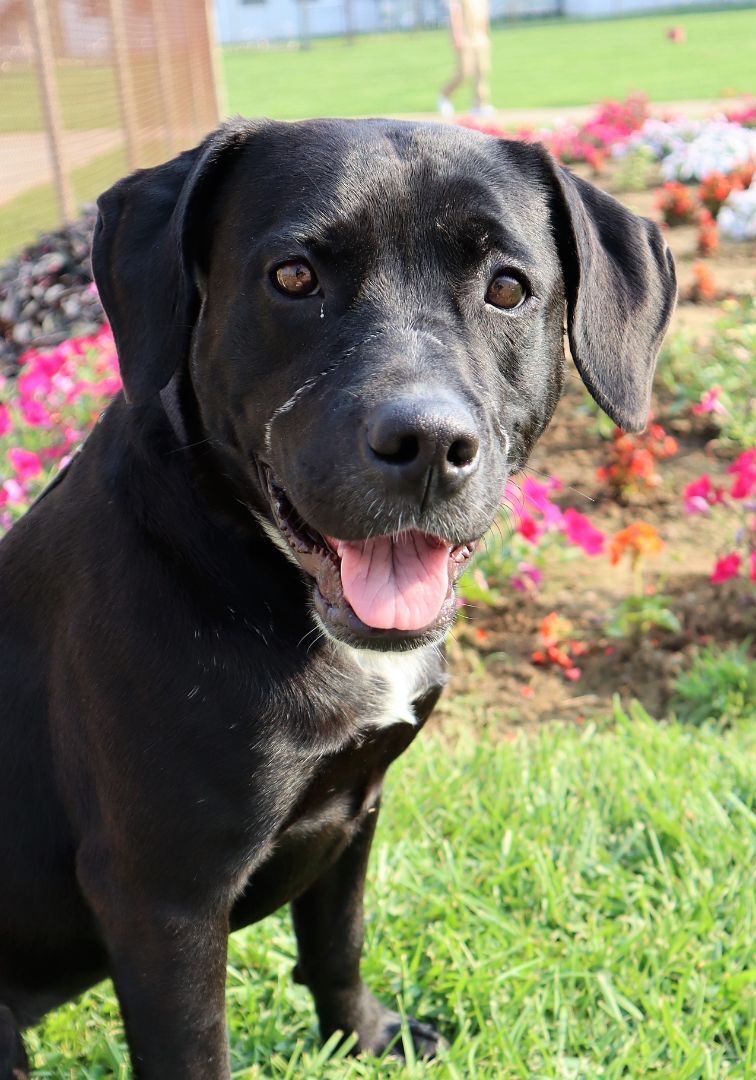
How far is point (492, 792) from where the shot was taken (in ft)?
10.8

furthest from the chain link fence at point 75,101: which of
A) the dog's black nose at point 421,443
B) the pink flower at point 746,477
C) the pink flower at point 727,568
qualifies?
the dog's black nose at point 421,443

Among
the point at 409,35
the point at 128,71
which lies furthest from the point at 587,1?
the point at 128,71

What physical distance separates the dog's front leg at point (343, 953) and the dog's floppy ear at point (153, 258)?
104 cm

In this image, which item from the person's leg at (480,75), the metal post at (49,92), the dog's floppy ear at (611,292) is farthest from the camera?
the person's leg at (480,75)

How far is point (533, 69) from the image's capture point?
28.9 meters

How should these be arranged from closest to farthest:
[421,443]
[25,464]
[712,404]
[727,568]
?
1. [421,443]
2. [727,568]
3. [25,464]
4. [712,404]

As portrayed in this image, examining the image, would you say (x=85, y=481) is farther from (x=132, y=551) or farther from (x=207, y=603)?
(x=207, y=603)

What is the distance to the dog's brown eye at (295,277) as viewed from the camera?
206 centimetres

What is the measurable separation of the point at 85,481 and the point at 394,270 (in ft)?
2.22

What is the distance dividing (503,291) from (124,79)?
831 cm

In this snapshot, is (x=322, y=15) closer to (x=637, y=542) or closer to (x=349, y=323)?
(x=637, y=542)

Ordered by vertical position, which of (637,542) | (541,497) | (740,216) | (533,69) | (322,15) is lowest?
(322,15)

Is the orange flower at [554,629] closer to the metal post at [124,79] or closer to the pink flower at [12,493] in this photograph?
the pink flower at [12,493]

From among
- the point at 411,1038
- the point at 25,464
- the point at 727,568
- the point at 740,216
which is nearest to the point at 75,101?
the point at 740,216
